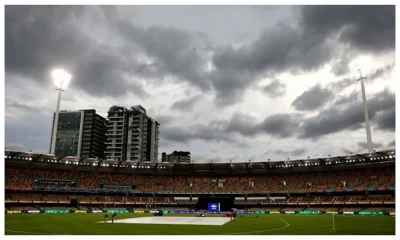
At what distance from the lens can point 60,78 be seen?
7244 cm

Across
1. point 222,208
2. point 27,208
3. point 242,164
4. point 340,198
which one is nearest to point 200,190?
point 222,208

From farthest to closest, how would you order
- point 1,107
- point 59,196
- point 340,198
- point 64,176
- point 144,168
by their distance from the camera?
1. point 144,168
2. point 64,176
3. point 59,196
4. point 340,198
5. point 1,107

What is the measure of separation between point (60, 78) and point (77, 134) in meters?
106

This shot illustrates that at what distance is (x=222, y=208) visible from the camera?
99875 millimetres

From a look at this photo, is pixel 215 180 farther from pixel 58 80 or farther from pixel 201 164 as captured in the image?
pixel 58 80

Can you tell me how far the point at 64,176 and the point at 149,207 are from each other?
2897cm

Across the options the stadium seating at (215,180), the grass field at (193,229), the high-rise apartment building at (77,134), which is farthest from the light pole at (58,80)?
the high-rise apartment building at (77,134)

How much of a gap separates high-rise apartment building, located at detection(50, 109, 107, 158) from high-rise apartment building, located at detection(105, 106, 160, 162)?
11117mm

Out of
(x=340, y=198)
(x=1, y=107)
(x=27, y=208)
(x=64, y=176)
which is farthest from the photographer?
(x=64, y=176)

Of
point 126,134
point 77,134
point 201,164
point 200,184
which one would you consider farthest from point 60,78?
point 77,134

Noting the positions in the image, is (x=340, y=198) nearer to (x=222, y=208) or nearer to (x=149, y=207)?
(x=222, y=208)

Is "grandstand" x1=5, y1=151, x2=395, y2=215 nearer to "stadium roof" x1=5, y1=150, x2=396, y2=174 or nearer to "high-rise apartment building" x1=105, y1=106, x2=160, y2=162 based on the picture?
"stadium roof" x1=5, y1=150, x2=396, y2=174

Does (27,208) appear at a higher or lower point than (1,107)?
lower

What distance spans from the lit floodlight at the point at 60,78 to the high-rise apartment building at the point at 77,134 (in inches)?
4033
